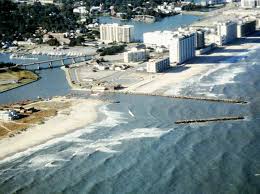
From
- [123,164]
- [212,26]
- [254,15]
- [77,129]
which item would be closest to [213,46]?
[212,26]

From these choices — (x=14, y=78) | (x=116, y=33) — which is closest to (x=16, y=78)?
(x=14, y=78)

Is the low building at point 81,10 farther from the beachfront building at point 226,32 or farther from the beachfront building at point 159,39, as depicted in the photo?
the beachfront building at point 226,32

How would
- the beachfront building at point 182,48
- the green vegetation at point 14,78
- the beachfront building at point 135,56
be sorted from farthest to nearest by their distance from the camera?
the beachfront building at point 135,56
the beachfront building at point 182,48
the green vegetation at point 14,78

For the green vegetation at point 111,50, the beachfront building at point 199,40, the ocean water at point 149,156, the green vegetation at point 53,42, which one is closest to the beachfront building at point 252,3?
the beachfront building at point 199,40

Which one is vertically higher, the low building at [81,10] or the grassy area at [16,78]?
the low building at [81,10]

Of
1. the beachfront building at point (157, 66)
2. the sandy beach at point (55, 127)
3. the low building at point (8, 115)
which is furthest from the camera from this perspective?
the beachfront building at point (157, 66)

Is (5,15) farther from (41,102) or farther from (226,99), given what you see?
(226,99)

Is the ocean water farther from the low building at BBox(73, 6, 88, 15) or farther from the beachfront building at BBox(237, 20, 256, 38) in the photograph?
the low building at BBox(73, 6, 88, 15)
